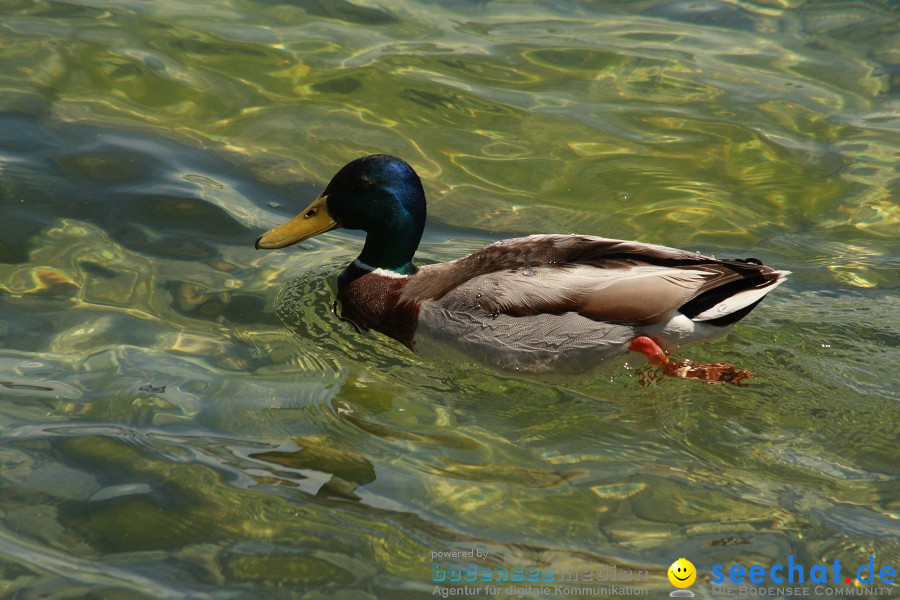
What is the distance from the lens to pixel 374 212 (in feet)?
22.0

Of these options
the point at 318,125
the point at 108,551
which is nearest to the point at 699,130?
the point at 318,125

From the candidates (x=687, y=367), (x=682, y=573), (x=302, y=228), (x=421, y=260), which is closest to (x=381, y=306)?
(x=302, y=228)

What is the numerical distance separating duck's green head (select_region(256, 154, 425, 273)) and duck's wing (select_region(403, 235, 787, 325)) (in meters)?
0.74

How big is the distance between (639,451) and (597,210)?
3092 millimetres

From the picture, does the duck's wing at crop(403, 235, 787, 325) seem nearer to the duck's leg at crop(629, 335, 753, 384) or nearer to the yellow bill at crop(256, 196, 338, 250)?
the duck's leg at crop(629, 335, 753, 384)

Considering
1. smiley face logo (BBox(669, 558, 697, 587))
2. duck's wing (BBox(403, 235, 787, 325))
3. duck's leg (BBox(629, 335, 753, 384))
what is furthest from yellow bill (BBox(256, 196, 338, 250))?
smiley face logo (BBox(669, 558, 697, 587))

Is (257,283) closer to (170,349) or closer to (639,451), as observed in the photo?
(170,349)

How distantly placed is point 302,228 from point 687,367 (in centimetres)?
247

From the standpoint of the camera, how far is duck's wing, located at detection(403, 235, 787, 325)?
5922 millimetres

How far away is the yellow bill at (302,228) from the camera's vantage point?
6637 mm

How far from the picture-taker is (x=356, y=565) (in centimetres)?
430

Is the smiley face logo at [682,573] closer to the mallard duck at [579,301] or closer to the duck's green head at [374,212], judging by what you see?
the mallard duck at [579,301]

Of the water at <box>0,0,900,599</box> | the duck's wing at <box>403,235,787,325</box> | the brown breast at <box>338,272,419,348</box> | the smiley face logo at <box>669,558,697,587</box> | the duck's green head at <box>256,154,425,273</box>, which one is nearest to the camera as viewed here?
the smiley face logo at <box>669,558,697,587</box>

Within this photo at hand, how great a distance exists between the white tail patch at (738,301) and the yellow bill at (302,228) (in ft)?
7.77
